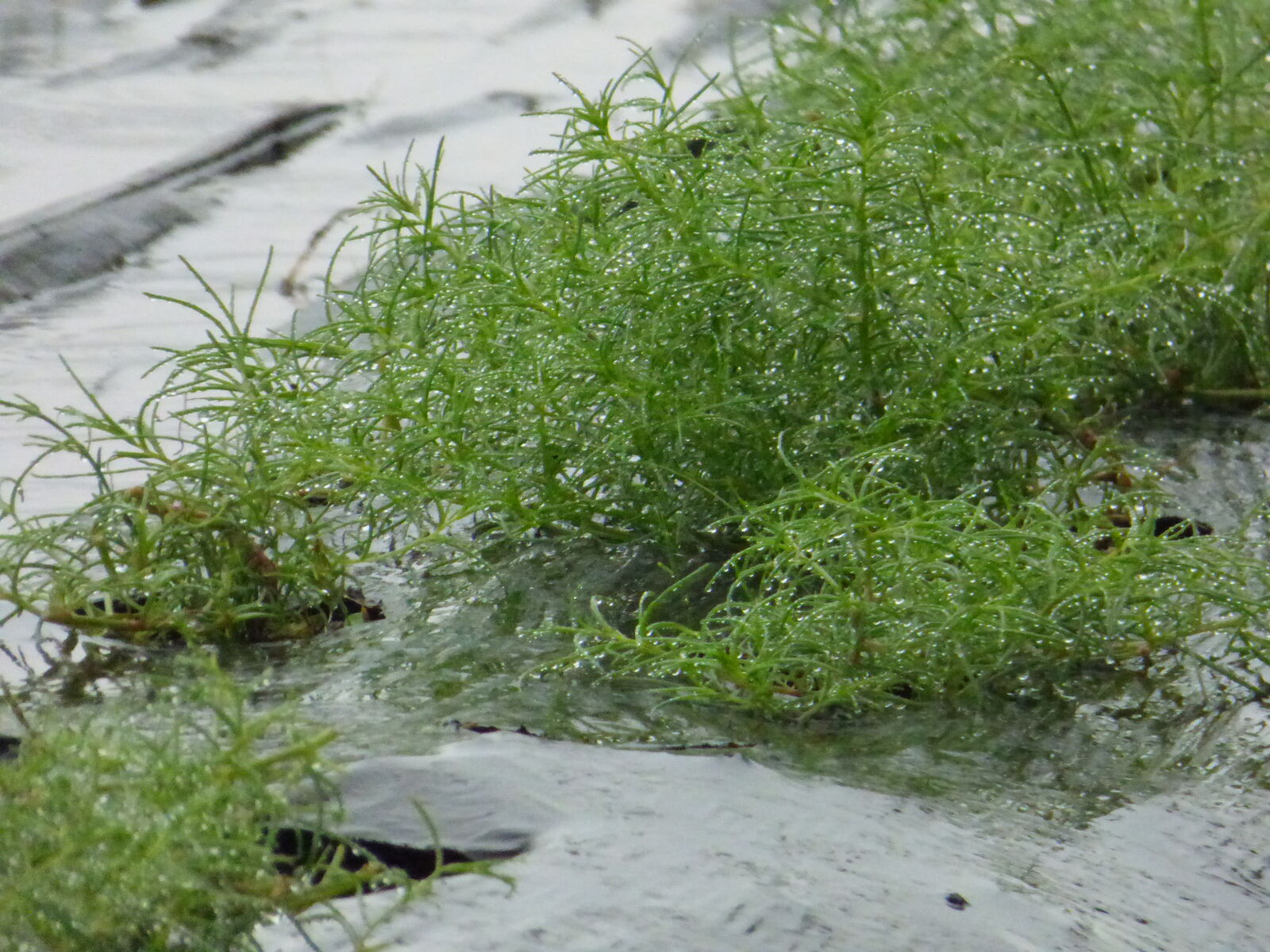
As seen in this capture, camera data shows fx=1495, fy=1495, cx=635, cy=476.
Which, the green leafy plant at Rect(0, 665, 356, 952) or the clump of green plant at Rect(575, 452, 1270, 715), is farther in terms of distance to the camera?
the clump of green plant at Rect(575, 452, 1270, 715)

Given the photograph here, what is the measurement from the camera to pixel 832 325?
1.45 meters

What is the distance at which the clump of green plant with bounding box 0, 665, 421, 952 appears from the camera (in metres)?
0.73

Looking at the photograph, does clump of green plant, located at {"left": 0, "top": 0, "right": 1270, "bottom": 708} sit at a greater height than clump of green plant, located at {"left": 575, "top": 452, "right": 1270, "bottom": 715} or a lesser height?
greater

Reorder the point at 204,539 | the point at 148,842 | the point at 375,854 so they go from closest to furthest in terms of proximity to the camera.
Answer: the point at 148,842 → the point at 375,854 → the point at 204,539

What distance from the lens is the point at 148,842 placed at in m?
0.74

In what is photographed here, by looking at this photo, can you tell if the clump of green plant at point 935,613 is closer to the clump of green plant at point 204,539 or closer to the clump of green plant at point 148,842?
the clump of green plant at point 204,539

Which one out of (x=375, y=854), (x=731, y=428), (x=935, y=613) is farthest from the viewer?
(x=731, y=428)

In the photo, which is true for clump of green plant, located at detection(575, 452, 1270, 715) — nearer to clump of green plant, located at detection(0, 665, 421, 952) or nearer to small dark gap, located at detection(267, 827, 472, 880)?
small dark gap, located at detection(267, 827, 472, 880)

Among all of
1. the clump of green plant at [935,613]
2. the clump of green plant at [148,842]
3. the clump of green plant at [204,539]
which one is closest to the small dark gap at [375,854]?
the clump of green plant at [148,842]

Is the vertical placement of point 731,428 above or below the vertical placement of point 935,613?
above

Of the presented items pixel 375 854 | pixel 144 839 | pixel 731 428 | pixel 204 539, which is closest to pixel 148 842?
pixel 144 839

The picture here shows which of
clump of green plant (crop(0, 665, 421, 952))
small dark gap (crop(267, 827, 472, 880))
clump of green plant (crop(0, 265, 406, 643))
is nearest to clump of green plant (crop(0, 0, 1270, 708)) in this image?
clump of green plant (crop(0, 265, 406, 643))

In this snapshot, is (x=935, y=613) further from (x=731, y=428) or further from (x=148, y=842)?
(x=148, y=842)

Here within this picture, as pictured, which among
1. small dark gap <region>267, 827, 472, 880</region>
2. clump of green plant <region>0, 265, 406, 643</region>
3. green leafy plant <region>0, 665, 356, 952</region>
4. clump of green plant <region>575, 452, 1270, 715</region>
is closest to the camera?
green leafy plant <region>0, 665, 356, 952</region>
